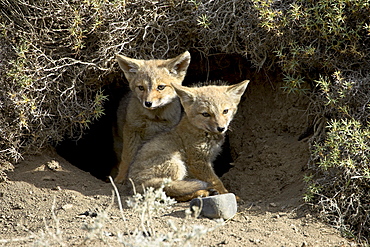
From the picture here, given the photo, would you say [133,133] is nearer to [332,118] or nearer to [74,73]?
[74,73]

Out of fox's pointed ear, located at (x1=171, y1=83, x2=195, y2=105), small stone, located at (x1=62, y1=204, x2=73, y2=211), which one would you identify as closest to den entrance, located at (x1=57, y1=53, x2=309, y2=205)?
fox's pointed ear, located at (x1=171, y1=83, x2=195, y2=105)

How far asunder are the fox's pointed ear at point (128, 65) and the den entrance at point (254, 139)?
17.0 inches

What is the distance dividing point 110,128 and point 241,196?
3.15 metres

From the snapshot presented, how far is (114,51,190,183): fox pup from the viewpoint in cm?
557

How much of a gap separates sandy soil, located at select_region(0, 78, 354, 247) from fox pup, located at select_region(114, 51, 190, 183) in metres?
0.85

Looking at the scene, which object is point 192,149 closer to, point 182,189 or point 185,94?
point 182,189

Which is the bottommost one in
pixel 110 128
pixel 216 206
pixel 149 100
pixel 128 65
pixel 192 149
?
pixel 110 128

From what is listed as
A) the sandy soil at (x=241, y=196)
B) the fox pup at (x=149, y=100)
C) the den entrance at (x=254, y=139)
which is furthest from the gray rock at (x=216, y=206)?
the fox pup at (x=149, y=100)

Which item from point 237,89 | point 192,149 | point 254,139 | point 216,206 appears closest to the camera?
point 216,206

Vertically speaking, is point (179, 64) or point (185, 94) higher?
point (179, 64)

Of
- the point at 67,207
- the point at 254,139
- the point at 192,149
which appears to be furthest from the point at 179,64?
the point at 67,207

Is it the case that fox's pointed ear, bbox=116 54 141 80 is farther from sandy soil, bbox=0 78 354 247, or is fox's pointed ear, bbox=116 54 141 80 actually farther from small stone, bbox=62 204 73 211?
small stone, bbox=62 204 73 211

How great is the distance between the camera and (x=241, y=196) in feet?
17.2

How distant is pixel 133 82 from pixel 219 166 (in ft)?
6.45
